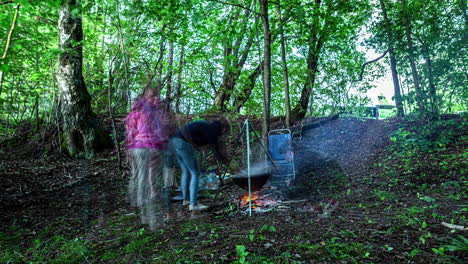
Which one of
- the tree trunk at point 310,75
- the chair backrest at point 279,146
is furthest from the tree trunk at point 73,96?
the tree trunk at point 310,75

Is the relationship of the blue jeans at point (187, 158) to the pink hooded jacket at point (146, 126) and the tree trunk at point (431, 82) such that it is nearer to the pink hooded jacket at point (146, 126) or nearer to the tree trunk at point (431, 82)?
the pink hooded jacket at point (146, 126)

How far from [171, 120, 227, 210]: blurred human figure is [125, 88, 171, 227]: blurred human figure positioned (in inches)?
14.3

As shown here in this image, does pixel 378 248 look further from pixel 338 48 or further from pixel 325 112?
pixel 325 112

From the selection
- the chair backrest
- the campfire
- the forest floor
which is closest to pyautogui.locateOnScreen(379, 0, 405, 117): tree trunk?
the forest floor

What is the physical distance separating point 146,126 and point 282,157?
3.97 meters

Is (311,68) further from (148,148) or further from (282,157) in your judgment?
(148,148)

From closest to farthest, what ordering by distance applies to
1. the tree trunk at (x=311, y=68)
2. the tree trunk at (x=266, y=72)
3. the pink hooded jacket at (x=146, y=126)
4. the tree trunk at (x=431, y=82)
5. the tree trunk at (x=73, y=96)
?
the pink hooded jacket at (x=146, y=126)
the tree trunk at (x=266, y=72)
the tree trunk at (x=431, y=82)
the tree trunk at (x=73, y=96)
the tree trunk at (x=311, y=68)

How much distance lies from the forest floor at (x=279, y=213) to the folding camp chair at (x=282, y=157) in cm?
36

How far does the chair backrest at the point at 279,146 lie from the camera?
6321 millimetres

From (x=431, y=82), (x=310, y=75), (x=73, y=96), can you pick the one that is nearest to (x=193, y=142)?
(x=73, y=96)

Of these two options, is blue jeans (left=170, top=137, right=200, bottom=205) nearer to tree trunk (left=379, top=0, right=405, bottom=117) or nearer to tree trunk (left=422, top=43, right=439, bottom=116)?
tree trunk (left=422, top=43, right=439, bottom=116)

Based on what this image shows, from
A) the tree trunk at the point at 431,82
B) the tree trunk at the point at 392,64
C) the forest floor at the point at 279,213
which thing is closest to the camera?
the forest floor at the point at 279,213

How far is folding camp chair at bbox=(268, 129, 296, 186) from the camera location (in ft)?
19.6

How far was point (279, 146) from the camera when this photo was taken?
6.46 meters
